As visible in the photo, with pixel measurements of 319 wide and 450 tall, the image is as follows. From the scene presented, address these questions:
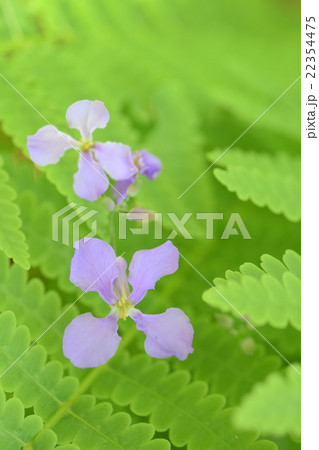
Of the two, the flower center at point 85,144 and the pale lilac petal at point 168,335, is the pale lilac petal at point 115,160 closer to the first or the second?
the flower center at point 85,144

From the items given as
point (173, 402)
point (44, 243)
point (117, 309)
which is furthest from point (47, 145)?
point (173, 402)

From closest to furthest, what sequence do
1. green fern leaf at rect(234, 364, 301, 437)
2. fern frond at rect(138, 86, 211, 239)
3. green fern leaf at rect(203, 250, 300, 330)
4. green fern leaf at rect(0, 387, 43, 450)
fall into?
green fern leaf at rect(234, 364, 301, 437) < green fern leaf at rect(203, 250, 300, 330) < green fern leaf at rect(0, 387, 43, 450) < fern frond at rect(138, 86, 211, 239)

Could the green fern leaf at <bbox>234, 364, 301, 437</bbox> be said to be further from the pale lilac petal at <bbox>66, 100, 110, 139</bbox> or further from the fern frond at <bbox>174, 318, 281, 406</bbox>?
the pale lilac petal at <bbox>66, 100, 110, 139</bbox>

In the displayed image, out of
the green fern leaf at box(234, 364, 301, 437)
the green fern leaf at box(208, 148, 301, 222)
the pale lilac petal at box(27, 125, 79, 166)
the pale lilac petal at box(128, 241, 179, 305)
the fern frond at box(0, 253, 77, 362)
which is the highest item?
the green fern leaf at box(208, 148, 301, 222)

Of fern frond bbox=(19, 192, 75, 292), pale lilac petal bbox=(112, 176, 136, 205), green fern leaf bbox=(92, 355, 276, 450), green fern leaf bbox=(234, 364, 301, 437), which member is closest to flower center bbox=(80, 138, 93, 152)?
pale lilac petal bbox=(112, 176, 136, 205)

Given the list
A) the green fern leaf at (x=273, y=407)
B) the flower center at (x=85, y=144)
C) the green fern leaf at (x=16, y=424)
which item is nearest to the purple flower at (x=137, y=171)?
the flower center at (x=85, y=144)
